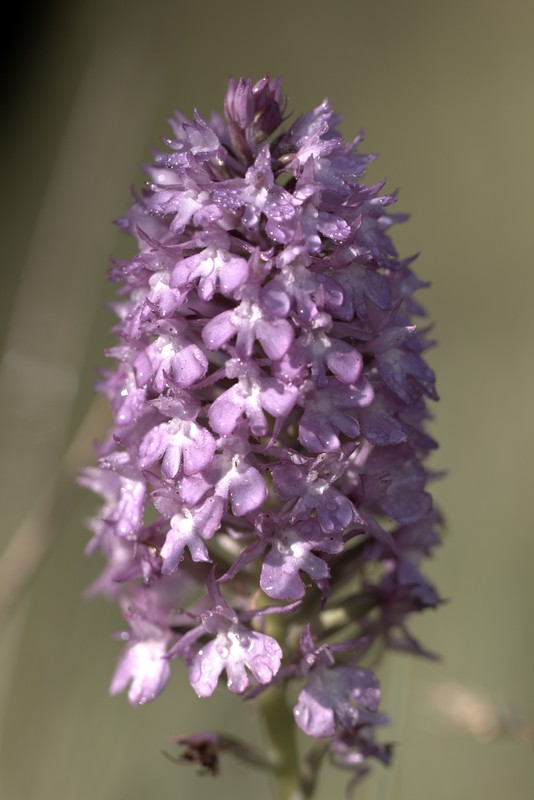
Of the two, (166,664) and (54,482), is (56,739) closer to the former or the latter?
(54,482)

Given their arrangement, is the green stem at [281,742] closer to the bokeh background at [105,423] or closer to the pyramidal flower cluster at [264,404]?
the pyramidal flower cluster at [264,404]

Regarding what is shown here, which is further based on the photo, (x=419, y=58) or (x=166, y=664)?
(x=419, y=58)

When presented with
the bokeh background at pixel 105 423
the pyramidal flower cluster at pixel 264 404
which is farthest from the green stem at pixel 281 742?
the bokeh background at pixel 105 423

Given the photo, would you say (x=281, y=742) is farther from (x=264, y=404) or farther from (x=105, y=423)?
(x=105, y=423)

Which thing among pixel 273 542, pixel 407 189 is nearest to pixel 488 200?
pixel 407 189

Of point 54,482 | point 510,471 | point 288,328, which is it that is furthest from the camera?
point 510,471

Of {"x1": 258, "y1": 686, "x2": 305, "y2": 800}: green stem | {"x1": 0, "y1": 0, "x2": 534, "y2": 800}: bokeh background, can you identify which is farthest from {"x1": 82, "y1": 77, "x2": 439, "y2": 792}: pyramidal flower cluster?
{"x1": 0, "y1": 0, "x2": 534, "y2": 800}: bokeh background
